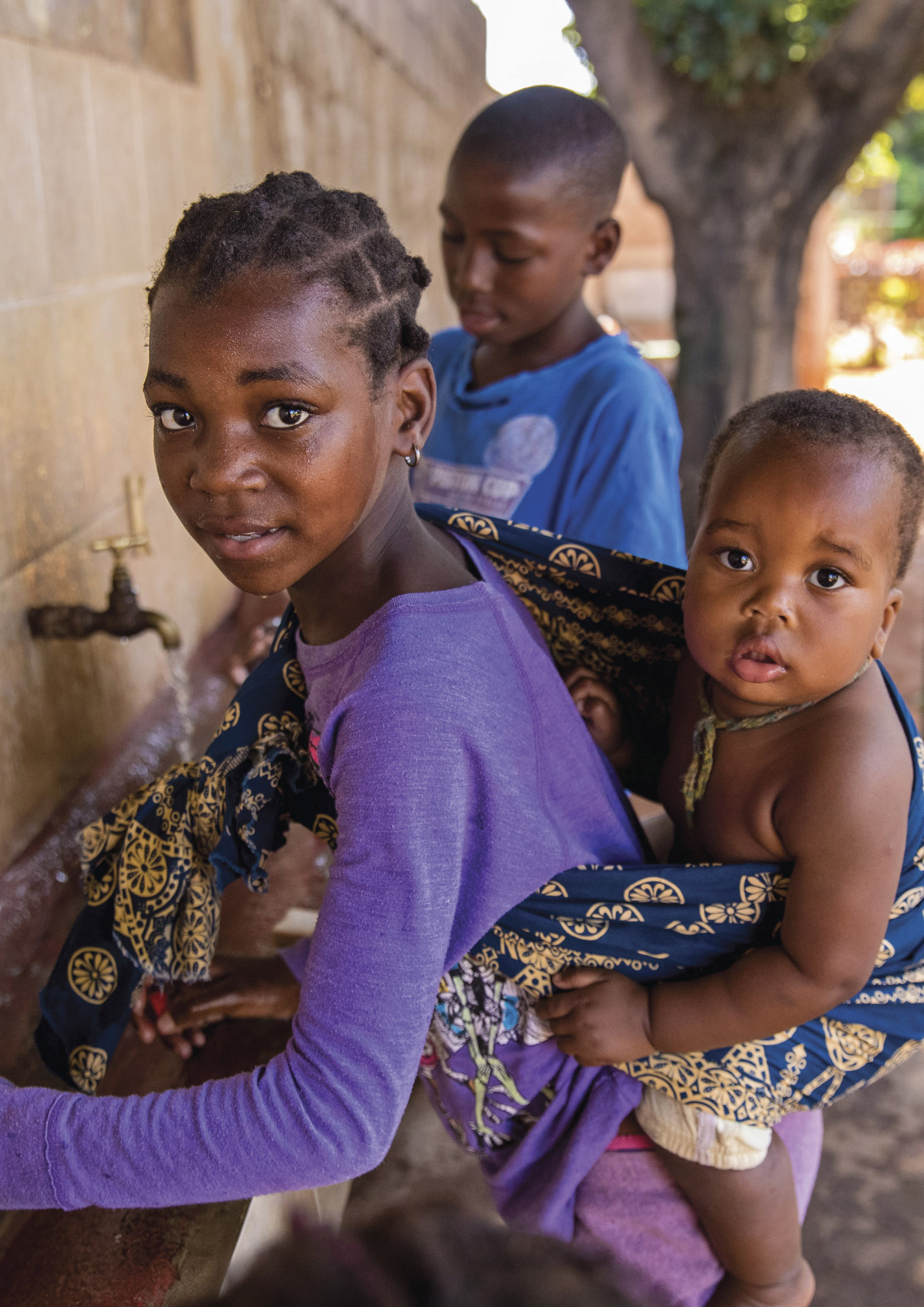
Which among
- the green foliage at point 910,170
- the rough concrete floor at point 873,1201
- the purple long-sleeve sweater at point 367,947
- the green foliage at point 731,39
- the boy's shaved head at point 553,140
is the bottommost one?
the rough concrete floor at point 873,1201

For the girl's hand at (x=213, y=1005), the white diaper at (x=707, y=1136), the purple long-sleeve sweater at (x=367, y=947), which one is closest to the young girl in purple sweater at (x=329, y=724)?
the purple long-sleeve sweater at (x=367, y=947)

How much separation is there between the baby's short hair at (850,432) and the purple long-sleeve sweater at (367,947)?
386mm

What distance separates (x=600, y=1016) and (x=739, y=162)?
4.96 metres

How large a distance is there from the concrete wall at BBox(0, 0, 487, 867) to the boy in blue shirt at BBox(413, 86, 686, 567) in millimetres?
614

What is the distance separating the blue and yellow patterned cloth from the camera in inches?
47.9

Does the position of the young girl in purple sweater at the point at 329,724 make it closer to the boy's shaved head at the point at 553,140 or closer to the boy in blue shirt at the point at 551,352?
the boy in blue shirt at the point at 551,352

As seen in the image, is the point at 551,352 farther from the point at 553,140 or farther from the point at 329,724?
the point at 329,724

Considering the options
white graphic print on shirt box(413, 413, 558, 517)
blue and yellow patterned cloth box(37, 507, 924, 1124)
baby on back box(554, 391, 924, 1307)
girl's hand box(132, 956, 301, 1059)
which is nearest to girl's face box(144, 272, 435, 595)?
blue and yellow patterned cloth box(37, 507, 924, 1124)

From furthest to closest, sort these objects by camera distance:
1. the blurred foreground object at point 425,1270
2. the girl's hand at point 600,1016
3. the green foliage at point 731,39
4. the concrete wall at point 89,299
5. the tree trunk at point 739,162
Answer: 1. the green foliage at point 731,39
2. the tree trunk at point 739,162
3. the concrete wall at point 89,299
4. the girl's hand at point 600,1016
5. the blurred foreground object at point 425,1270

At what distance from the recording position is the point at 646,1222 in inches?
54.7

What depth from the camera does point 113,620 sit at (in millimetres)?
1920

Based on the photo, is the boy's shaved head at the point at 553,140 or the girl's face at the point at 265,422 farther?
the boy's shaved head at the point at 553,140

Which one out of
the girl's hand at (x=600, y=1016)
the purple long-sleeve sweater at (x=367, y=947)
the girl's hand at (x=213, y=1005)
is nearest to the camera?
the purple long-sleeve sweater at (x=367, y=947)

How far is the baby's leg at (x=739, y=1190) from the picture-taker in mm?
1301
